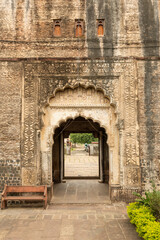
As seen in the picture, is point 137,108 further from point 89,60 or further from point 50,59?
point 50,59

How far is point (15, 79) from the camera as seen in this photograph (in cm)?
671

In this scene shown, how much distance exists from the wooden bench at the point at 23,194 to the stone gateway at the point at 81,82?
24 cm

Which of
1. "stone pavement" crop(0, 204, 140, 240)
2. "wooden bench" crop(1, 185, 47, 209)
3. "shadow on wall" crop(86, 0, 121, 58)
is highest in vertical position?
"shadow on wall" crop(86, 0, 121, 58)

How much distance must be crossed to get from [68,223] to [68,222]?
6 centimetres

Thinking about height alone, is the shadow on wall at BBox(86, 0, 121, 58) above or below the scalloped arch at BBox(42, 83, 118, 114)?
above

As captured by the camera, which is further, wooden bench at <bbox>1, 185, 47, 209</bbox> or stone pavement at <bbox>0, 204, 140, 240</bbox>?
wooden bench at <bbox>1, 185, 47, 209</bbox>

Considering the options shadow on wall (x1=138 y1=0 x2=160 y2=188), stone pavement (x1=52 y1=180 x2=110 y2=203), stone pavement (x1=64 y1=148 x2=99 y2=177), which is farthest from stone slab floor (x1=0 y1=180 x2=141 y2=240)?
stone pavement (x1=64 y1=148 x2=99 y2=177)

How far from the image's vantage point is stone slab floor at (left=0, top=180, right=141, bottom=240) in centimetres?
450

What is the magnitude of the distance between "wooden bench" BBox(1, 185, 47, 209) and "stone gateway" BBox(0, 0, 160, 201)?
0.24 meters

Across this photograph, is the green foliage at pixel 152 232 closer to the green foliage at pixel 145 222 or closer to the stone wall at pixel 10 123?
the green foliage at pixel 145 222

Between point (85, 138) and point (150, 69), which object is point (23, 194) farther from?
point (85, 138)

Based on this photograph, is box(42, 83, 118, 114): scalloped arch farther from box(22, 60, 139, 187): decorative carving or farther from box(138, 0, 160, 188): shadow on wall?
box(138, 0, 160, 188): shadow on wall

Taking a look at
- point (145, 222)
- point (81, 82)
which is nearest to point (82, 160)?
point (81, 82)

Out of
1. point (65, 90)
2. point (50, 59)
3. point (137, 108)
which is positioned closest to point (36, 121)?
point (65, 90)
